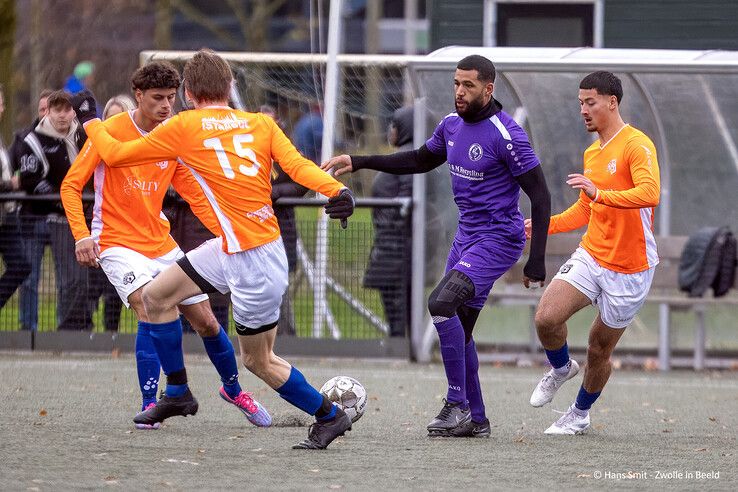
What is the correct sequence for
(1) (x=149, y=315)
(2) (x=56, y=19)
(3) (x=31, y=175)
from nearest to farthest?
(1) (x=149, y=315)
(3) (x=31, y=175)
(2) (x=56, y=19)

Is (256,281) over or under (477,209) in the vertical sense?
under

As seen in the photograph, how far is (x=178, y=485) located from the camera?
6.09m

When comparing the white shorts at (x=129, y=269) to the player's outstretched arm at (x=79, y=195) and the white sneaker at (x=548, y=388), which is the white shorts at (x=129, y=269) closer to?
the player's outstretched arm at (x=79, y=195)

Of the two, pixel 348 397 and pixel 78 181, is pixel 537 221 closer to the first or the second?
pixel 348 397

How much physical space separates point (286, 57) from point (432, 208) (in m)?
2.45

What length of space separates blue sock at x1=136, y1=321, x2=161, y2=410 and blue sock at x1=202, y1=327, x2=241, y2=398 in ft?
1.04

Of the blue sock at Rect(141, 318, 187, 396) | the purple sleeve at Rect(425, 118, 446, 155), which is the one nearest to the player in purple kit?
the purple sleeve at Rect(425, 118, 446, 155)

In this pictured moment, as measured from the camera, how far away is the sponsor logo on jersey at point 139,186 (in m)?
8.26

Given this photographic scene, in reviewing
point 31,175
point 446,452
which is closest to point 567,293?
point 446,452

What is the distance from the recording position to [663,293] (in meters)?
12.8

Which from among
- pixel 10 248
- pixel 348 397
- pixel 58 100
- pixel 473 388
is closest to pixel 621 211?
pixel 473 388

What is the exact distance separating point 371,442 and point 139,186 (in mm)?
1970

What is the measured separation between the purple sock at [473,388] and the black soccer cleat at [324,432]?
3.21 ft

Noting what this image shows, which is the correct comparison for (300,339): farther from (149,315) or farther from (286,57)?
(149,315)
